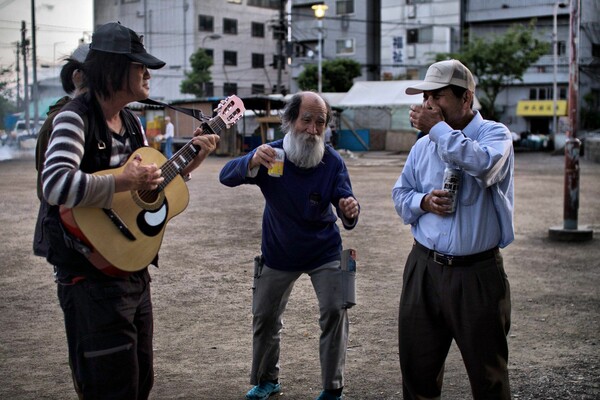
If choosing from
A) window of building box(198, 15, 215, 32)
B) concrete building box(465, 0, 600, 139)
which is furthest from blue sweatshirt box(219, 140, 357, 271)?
window of building box(198, 15, 215, 32)

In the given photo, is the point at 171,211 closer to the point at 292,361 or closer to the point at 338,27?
the point at 292,361

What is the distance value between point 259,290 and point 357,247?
560cm

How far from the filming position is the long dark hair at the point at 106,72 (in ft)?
10.9

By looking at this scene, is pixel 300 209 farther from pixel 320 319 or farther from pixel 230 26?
pixel 230 26

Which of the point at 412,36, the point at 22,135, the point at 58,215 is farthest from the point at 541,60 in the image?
the point at 58,215

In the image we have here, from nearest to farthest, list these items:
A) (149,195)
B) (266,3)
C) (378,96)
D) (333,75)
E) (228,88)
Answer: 1. (149,195)
2. (378,96)
3. (333,75)
4. (228,88)
5. (266,3)

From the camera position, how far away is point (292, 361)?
18.6 ft

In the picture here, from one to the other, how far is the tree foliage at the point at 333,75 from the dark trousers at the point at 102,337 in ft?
158

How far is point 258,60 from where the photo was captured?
68.1m

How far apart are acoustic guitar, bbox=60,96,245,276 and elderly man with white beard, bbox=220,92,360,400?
3.04ft

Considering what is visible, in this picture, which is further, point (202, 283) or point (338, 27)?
point (338, 27)

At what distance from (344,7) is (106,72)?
185 ft

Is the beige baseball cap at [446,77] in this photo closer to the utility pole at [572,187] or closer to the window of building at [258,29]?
the utility pole at [572,187]

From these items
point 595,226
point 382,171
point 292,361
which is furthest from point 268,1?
point 292,361
